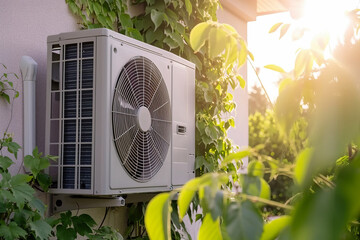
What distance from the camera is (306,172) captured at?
431 millimetres

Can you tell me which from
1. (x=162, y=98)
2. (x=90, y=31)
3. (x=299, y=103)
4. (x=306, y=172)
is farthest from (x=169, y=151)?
(x=306, y=172)

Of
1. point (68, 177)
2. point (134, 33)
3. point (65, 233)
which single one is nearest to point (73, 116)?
point (68, 177)

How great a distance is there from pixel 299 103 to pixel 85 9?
6.86 ft

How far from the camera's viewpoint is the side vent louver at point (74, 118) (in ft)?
7.26

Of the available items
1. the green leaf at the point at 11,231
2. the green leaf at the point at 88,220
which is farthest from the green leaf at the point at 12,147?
the green leaf at the point at 88,220

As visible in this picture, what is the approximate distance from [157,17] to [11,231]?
1.58 m

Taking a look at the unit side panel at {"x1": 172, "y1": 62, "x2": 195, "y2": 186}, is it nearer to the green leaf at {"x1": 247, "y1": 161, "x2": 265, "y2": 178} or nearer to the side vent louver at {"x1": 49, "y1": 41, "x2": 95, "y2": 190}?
the side vent louver at {"x1": 49, "y1": 41, "x2": 95, "y2": 190}

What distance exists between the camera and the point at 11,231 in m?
1.93

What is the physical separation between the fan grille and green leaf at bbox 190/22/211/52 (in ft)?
4.52

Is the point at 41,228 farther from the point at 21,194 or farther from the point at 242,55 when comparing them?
the point at 242,55

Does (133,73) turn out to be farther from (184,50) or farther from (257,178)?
(257,178)

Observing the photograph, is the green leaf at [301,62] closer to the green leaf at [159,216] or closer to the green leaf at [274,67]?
the green leaf at [274,67]

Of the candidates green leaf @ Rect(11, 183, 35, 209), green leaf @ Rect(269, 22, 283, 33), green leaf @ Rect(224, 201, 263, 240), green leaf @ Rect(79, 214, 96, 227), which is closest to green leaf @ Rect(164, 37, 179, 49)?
green leaf @ Rect(79, 214, 96, 227)

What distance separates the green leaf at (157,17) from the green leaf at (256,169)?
97.6 inches
